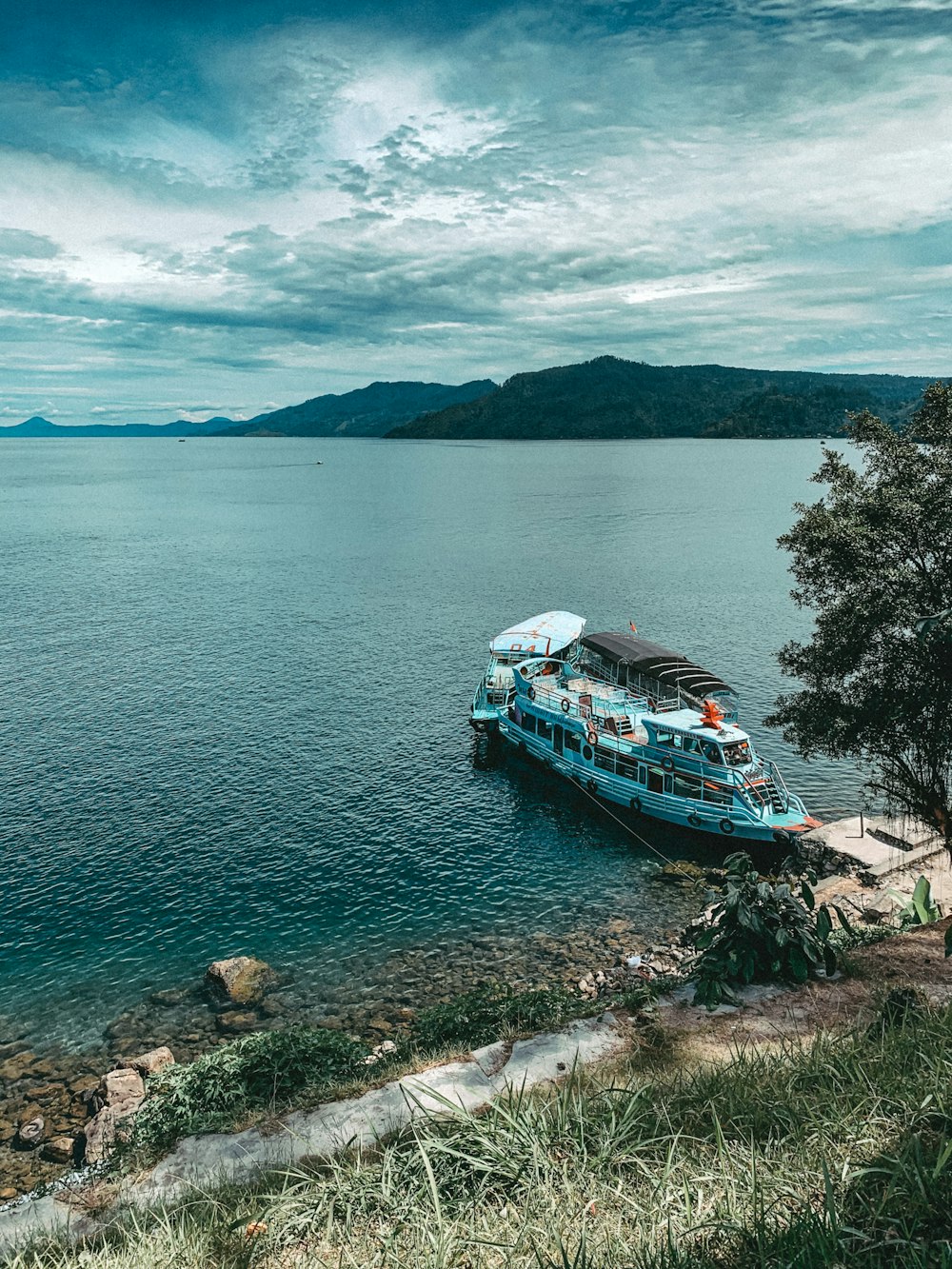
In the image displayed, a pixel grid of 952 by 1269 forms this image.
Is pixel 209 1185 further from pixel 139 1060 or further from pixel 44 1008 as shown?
pixel 44 1008

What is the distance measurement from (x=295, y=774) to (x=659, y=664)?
86.8ft

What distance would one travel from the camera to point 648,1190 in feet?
32.2

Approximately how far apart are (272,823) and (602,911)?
66.6 ft

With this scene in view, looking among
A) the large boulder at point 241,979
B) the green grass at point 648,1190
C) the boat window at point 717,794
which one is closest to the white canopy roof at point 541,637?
the boat window at point 717,794

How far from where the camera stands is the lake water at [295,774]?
36.3 metres

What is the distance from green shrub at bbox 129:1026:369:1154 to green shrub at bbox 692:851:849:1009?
10820mm

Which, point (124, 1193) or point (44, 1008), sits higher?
point (124, 1193)

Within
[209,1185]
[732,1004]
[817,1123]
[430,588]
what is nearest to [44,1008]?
[209,1185]

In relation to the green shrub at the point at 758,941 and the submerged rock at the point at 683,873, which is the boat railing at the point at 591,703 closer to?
the submerged rock at the point at 683,873

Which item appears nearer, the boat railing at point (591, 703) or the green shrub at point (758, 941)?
the green shrub at point (758, 941)

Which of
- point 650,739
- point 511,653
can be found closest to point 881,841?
point 650,739

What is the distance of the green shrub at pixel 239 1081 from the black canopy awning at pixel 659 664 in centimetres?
3258

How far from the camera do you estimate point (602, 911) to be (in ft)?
124

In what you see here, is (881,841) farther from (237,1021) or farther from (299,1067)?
(237,1021)
